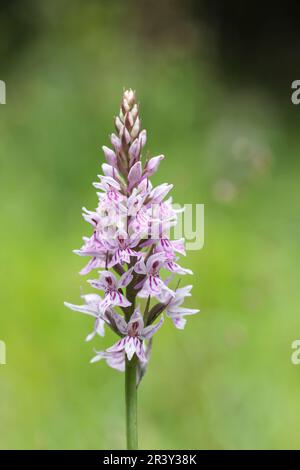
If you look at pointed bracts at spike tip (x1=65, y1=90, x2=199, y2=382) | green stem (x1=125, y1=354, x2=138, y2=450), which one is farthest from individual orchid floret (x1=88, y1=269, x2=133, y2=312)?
green stem (x1=125, y1=354, x2=138, y2=450)

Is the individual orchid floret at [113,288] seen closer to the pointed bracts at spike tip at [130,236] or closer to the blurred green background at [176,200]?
the pointed bracts at spike tip at [130,236]

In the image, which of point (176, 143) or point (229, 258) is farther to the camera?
point (176, 143)

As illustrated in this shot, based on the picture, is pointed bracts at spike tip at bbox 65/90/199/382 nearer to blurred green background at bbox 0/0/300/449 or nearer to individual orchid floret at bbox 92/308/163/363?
individual orchid floret at bbox 92/308/163/363

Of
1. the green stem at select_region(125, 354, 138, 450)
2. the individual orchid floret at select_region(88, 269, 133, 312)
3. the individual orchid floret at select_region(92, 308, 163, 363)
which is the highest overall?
the individual orchid floret at select_region(88, 269, 133, 312)

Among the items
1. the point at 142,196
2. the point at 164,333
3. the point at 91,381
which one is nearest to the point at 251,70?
the point at 164,333

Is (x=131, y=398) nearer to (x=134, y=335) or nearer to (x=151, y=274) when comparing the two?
(x=134, y=335)

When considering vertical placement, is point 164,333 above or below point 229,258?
below

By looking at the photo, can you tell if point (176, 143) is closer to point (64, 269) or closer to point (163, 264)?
point (64, 269)
